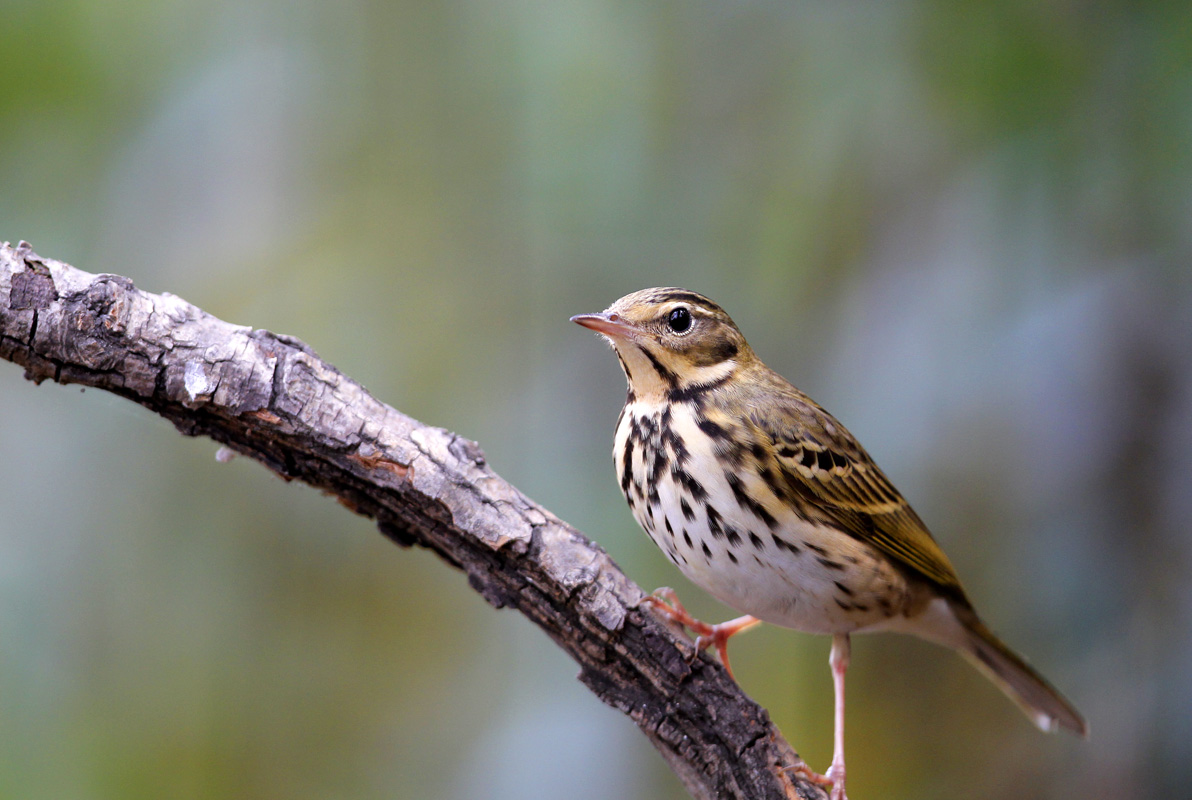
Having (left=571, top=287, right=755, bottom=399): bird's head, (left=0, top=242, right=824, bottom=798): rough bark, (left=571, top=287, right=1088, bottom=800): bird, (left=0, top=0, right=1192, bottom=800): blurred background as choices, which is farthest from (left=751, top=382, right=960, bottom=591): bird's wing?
(left=0, top=0, right=1192, bottom=800): blurred background

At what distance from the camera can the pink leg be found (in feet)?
7.88

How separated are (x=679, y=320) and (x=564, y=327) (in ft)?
5.42

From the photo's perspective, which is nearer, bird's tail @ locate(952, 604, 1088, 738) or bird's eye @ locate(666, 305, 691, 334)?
bird's eye @ locate(666, 305, 691, 334)

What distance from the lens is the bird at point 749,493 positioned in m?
2.26

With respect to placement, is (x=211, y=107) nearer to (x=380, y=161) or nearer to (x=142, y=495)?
(x=380, y=161)

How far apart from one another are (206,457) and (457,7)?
93.4 inches

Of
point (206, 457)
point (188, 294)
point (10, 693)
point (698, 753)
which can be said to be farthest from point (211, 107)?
point (698, 753)

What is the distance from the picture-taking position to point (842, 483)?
8.20 ft

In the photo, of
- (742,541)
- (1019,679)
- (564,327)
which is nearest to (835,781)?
(742,541)

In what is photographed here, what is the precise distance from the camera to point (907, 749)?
11.9 ft

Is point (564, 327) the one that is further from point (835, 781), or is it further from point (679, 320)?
point (835, 781)

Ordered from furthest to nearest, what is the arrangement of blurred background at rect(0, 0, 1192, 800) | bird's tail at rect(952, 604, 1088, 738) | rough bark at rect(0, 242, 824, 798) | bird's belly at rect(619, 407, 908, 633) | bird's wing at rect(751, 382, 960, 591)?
blurred background at rect(0, 0, 1192, 800), bird's tail at rect(952, 604, 1088, 738), bird's wing at rect(751, 382, 960, 591), bird's belly at rect(619, 407, 908, 633), rough bark at rect(0, 242, 824, 798)

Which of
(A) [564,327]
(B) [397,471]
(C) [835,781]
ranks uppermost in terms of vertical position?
(A) [564,327]

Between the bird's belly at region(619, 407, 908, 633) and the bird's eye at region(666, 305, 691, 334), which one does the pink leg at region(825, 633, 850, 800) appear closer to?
the bird's belly at region(619, 407, 908, 633)
